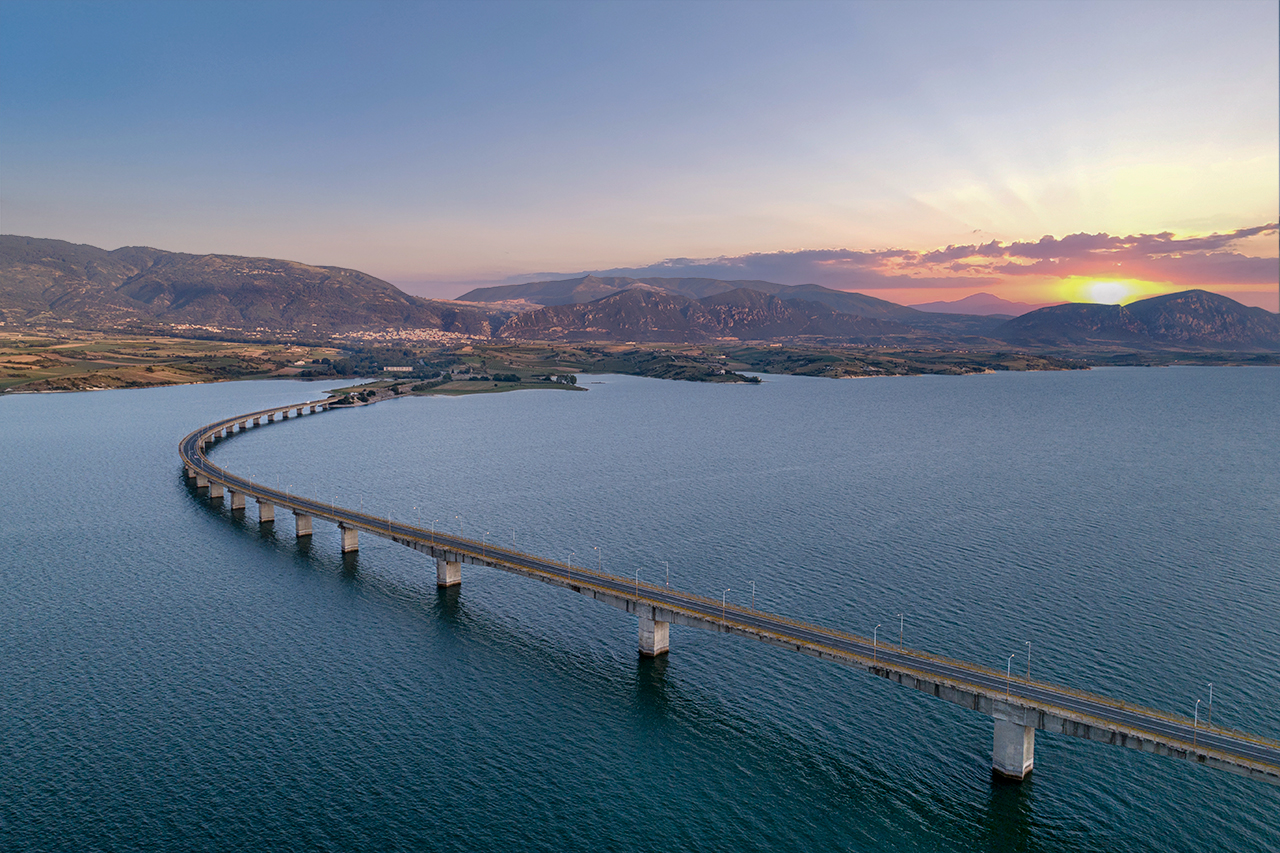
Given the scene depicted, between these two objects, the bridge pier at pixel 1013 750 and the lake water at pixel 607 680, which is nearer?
the lake water at pixel 607 680

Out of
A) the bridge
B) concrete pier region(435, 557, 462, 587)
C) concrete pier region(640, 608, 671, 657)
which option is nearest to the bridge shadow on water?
the bridge

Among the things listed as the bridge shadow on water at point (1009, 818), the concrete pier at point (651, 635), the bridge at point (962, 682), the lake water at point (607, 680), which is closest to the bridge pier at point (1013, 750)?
the bridge at point (962, 682)

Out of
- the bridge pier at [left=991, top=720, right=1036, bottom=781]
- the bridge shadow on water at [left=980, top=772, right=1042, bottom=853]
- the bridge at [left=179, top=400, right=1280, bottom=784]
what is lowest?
the bridge shadow on water at [left=980, top=772, right=1042, bottom=853]

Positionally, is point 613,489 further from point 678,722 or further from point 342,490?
point 678,722

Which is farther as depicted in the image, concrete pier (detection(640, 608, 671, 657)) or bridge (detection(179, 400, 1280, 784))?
concrete pier (detection(640, 608, 671, 657))

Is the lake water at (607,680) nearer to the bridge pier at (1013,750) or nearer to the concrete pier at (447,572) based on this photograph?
the bridge pier at (1013,750)

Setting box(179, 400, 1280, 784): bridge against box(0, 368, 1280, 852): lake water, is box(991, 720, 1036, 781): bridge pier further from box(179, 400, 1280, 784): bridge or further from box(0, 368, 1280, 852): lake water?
box(0, 368, 1280, 852): lake water

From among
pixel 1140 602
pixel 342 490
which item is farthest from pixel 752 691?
pixel 342 490
